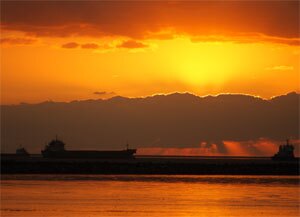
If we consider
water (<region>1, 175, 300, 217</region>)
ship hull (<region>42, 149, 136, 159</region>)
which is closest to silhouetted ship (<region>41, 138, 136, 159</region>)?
ship hull (<region>42, 149, 136, 159</region>)

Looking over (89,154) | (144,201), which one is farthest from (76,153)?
(144,201)

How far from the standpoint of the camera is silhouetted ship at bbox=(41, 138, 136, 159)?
13511 centimetres

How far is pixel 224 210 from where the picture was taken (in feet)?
107

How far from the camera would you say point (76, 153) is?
452ft

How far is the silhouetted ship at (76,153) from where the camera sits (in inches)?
5319

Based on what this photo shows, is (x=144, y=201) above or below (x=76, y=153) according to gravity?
below

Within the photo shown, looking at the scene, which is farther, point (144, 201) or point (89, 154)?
point (89, 154)

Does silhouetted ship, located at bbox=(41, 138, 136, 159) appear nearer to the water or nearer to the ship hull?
the ship hull

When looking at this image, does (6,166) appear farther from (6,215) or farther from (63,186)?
(6,215)

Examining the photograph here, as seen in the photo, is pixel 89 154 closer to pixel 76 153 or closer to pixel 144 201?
pixel 76 153

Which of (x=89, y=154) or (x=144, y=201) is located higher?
(x=89, y=154)

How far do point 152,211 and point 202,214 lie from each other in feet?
6.25

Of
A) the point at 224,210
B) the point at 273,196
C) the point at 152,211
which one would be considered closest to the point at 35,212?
the point at 152,211

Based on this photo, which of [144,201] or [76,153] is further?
[76,153]
